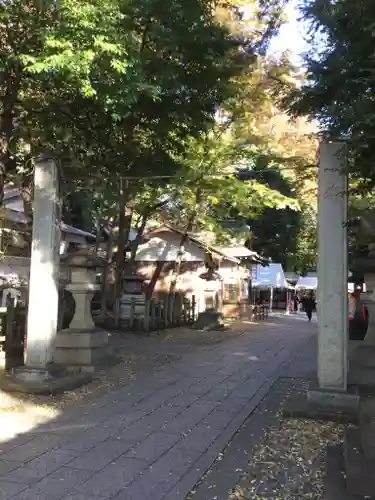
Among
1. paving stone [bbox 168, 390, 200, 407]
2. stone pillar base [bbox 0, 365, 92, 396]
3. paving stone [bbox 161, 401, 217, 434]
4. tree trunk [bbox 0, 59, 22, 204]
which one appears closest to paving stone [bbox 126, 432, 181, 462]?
paving stone [bbox 161, 401, 217, 434]

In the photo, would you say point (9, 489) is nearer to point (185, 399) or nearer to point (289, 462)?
point (289, 462)

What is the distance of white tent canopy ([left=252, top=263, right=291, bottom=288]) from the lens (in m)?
35.7

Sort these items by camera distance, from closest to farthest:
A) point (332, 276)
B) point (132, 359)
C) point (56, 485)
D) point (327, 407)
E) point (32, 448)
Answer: point (56, 485) → point (32, 448) → point (327, 407) → point (332, 276) → point (132, 359)

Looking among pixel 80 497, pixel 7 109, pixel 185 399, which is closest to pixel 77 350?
pixel 185 399

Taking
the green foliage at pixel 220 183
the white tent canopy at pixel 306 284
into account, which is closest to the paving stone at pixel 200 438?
the green foliage at pixel 220 183

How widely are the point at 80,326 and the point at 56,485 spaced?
5.58 meters

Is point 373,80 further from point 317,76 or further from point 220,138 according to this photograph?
point 220,138

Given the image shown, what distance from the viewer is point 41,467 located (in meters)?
4.86

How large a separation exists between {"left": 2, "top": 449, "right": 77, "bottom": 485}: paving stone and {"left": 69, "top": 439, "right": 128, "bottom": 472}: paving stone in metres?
0.12

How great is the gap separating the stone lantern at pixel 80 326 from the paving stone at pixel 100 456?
404 centimetres

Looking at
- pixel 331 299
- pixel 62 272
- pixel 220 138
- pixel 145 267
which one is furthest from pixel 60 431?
pixel 145 267

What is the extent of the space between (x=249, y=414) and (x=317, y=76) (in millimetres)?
4584

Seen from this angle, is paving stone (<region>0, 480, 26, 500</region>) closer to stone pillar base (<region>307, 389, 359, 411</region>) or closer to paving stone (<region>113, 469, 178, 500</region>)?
paving stone (<region>113, 469, 178, 500</region>)

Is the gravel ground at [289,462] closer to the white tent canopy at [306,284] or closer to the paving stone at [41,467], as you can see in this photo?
the paving stone at [41,467]
